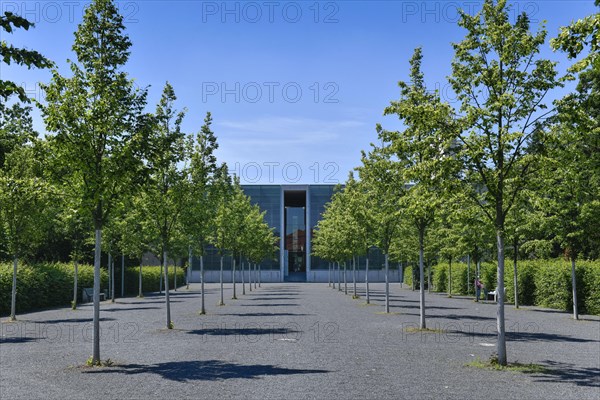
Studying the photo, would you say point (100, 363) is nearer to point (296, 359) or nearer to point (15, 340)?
point (296, 359)

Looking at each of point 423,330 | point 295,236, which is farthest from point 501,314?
point 295,236

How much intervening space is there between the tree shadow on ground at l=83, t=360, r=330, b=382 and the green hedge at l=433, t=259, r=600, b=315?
20.8m

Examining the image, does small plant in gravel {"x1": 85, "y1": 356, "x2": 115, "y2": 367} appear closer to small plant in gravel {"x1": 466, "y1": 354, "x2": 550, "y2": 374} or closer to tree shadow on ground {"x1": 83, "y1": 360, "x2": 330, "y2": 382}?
tree shadow on ground {"x1": 83, "y1": 360, "x2": 330, "y2": 382}

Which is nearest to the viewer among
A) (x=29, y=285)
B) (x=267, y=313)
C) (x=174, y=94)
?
(x=174, y=94)

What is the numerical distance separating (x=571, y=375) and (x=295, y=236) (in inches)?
3452

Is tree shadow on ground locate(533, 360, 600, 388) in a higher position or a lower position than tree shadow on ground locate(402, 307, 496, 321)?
higher

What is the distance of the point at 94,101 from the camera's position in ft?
45.4

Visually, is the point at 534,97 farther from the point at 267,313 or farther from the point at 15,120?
the point at 15,120

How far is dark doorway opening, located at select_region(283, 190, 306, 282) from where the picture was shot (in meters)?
99.2

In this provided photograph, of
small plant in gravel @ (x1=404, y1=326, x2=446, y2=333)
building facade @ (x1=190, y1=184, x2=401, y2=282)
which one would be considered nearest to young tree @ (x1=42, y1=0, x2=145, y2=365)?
small plant in gravel @ (x1=404, y1=326, x2=446, y2=333)

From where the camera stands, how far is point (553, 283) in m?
32.1

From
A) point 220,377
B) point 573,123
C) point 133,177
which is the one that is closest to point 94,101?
point 133,177

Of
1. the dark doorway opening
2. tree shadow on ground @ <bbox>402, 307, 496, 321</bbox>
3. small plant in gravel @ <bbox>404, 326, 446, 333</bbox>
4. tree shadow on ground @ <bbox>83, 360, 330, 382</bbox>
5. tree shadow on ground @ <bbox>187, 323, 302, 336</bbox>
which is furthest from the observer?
the dark doorway opening

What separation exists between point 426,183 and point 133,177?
658cm
